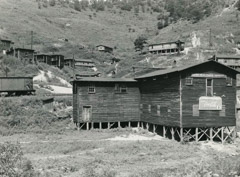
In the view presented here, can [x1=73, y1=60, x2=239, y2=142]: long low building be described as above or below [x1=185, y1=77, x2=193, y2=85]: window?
below

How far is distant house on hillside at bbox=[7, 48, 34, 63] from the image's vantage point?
2906 inches

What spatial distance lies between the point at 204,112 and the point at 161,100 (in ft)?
15.0

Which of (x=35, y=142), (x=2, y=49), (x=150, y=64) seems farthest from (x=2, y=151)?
(x=150, y=64)

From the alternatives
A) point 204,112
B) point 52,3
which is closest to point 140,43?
point 204,112

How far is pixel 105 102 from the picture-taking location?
40094 mm

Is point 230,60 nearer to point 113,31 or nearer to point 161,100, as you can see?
point 161,100

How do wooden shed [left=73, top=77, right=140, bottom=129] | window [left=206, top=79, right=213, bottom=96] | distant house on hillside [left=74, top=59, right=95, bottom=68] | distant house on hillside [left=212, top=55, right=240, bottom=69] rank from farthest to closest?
distant house on hillside [left=74, top=59, right=95, bottom=68] < distant house on hillside [left=212, top=55, right=240, bottom=69] < wooden shed [left=73, top=77, right=140, bottom=129] < window [left=206, top=79, right=213, bottom=96]

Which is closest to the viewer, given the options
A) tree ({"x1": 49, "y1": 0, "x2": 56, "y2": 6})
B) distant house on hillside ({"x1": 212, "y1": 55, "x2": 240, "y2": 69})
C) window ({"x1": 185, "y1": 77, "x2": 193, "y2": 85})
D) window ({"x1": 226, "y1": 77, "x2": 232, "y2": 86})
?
window ({"x1": 185, "y1": 77, "x2": 193, "y2": 85})

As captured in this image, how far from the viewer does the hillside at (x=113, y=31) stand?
9750 centimetres

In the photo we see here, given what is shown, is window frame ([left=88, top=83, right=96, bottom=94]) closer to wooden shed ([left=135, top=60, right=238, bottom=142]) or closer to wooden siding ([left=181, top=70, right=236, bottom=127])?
wooden shed ([left=135, top=60, right=238, bottom=142])

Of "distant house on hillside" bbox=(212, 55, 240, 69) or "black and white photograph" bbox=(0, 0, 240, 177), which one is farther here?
"distant house on hillside" bbox=(212, 55, 240, 69)

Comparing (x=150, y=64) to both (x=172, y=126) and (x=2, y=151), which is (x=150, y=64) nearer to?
(x=172, y=126)

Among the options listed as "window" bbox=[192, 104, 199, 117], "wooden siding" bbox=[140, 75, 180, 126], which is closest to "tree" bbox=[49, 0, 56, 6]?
"wooden siding" bbox=[140, 75, 180, 126]

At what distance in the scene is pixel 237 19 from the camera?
115062mm
